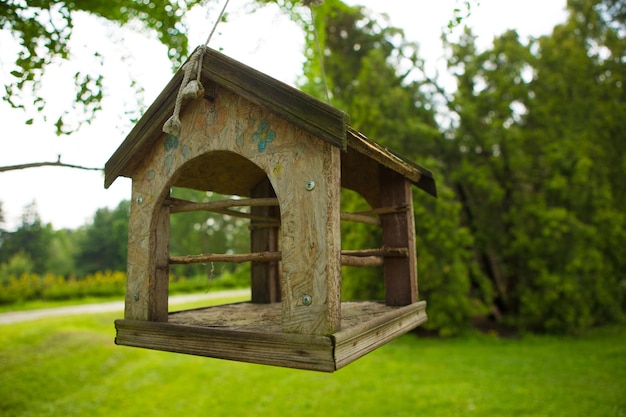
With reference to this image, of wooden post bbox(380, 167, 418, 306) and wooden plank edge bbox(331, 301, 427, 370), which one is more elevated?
wooden post bbox(380, 167, 418, 306)

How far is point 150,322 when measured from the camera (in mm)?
2168

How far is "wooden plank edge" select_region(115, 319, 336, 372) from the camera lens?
1667 mm

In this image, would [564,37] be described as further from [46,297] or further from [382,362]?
[46,297]

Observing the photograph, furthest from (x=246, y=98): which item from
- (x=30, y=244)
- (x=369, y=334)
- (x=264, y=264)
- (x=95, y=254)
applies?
(x=30, y=244)

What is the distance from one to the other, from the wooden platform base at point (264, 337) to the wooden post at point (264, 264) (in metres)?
1.00

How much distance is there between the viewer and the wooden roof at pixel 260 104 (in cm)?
174

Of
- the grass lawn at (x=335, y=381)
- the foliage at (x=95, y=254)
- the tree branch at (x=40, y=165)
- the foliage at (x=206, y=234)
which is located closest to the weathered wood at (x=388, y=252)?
the tree branch at (x=40, y=165)

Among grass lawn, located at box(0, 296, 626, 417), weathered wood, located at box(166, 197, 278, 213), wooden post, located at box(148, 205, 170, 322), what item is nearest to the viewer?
weathered wood, located at box(166, 197, 278, 213)

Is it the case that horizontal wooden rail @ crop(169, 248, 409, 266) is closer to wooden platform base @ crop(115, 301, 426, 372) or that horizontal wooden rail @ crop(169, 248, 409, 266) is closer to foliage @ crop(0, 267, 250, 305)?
Result: wooden platform base @ crop(115, 301, 426, 372)

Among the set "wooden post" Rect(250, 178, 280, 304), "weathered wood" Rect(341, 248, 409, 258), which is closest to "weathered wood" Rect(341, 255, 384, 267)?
"weathered wood" Rect(341, 248, 409, 258)

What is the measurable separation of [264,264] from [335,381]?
17.2ft

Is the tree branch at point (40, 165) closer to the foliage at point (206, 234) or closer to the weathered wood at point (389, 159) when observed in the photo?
the weathered wood at point (389, 159)

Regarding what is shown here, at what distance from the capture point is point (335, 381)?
26.7 ft

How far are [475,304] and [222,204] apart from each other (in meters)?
9.91
